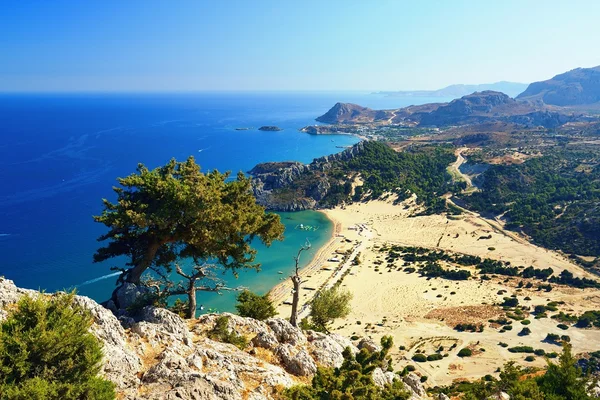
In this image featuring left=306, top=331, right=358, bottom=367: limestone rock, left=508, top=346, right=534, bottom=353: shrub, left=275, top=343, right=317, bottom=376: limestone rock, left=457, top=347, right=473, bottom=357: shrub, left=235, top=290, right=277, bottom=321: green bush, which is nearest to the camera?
left=275, top=343, right=317, bottom=376: limestone rock

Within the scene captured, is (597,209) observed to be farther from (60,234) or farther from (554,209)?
(60,234)

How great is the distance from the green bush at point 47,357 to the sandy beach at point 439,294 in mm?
25511

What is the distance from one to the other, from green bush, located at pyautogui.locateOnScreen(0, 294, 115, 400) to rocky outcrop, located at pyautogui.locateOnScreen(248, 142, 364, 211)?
7650 cm

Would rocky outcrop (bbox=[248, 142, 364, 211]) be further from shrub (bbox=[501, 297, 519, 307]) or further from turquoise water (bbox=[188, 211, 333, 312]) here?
shrub (bbox=[501, 297, 519, 307])

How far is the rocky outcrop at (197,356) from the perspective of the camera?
1249 cm

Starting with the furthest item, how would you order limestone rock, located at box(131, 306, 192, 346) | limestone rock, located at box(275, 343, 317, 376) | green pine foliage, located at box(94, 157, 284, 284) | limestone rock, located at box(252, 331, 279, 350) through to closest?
limestone rock, located at box(252, 331, 279, 350) < green pine foliage, located at box(94, 157, 284, 284) < limestone rock, located at box(275, 343, 317, 376) < limestone rock, located at box(131, 306, 192, 346)

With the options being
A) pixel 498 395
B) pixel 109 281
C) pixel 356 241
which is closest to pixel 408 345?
pixel 498 395

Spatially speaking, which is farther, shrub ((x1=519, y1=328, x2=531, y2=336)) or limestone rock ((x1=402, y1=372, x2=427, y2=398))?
shrub ((x1=519, y1=328, x2=531, y2=336))

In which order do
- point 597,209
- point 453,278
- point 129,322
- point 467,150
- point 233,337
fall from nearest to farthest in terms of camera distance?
point 129,322
point 233,337
point 453,278
point 597,209
point 467,150

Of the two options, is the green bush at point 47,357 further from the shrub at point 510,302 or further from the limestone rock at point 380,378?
the shrub at point 510,302

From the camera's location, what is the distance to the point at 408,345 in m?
34.8

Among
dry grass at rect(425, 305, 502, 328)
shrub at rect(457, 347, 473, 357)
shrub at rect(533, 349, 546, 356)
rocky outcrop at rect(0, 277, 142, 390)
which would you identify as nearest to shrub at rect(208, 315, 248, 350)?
rocky outcrop at rect(0, 277, 142, 390)

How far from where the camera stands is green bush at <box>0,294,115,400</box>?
9.26 m

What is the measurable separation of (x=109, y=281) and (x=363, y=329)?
3594cm
